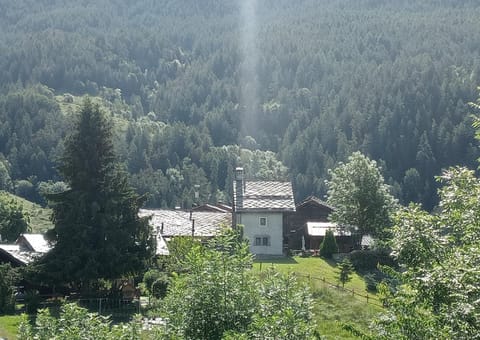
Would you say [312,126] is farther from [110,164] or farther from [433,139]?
[110,164]

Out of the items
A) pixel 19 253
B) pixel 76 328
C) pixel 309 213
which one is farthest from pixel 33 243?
pixel 309 213

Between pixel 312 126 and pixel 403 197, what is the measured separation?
46.8 metres

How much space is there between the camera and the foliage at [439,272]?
13523 mm

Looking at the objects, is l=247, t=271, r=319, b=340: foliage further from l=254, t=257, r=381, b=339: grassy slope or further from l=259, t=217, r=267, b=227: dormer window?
l=259, t=217, r=267, b=227: dormer window

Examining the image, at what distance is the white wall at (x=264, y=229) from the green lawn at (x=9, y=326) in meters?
24.9

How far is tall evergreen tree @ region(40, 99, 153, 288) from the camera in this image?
3900cm

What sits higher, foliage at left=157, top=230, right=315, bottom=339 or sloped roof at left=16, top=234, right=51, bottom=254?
sloped roof at left=16, top=234, right=51, bottom=254

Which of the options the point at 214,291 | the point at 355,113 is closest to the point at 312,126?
the point at 355,113

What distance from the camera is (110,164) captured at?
41.9 m

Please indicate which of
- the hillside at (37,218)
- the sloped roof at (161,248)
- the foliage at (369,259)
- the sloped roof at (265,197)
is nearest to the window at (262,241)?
the sloped roof at (265,197)

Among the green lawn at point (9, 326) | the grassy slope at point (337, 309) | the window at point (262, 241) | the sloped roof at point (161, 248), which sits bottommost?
the green lawn at point (9, 326)

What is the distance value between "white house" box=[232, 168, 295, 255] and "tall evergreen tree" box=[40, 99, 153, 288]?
16957 millimetres

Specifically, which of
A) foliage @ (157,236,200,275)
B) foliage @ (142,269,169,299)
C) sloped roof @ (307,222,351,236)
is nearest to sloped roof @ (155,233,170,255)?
foliage @ (157,236,200,275)

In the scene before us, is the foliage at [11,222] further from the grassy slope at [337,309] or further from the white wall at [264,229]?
the grassy slope at [337,309]
